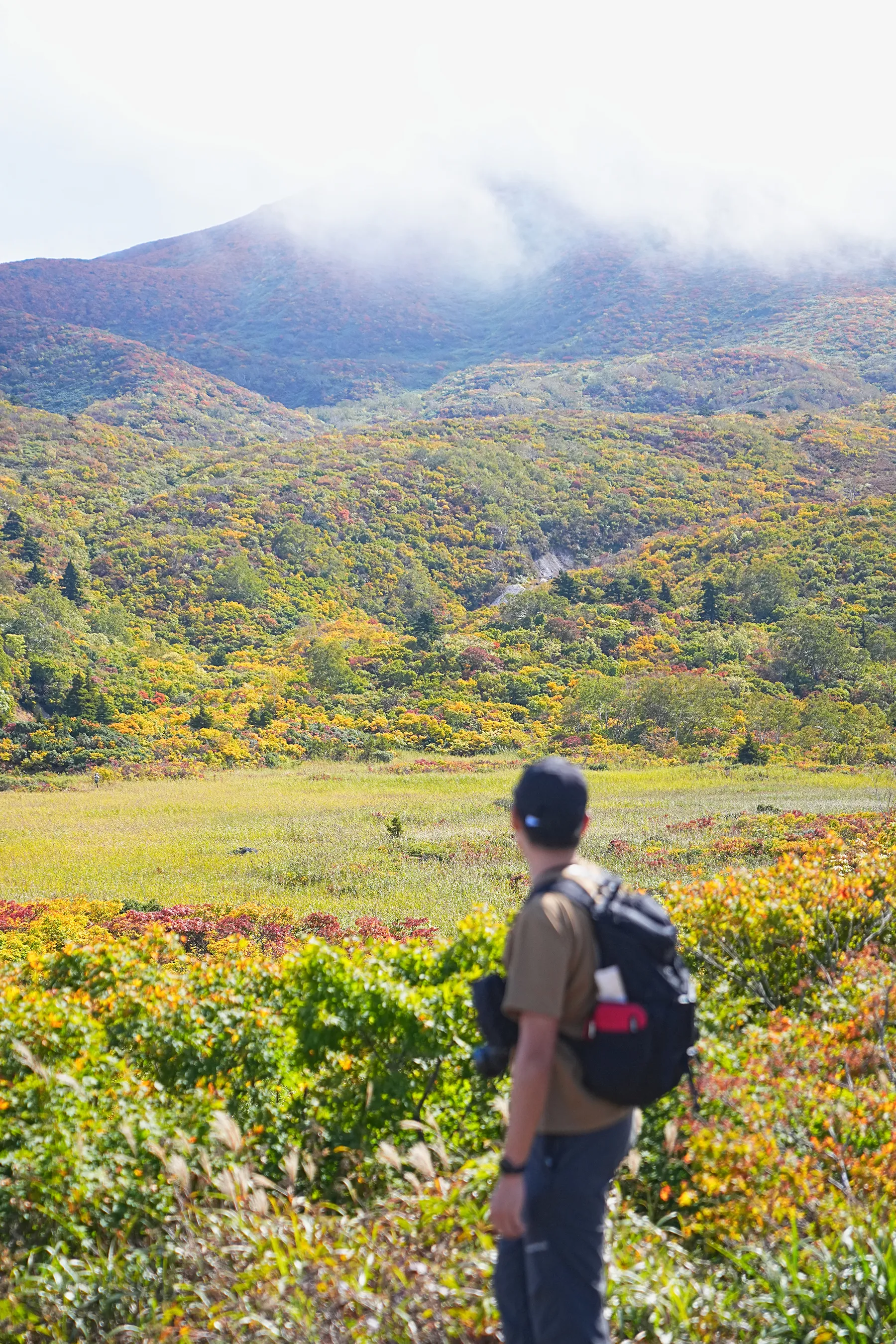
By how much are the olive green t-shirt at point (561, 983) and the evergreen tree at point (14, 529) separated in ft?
166

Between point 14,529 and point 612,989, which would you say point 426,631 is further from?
point 612,989

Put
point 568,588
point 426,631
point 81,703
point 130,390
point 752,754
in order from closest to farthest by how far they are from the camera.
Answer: point 752,754, point 81,703, point 426,631, point 568,588, point 130,390

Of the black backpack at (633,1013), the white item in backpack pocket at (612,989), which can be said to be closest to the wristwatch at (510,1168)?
the black backpack at (633,1013)

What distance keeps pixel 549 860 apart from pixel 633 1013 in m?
0.40

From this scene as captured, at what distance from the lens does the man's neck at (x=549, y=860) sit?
231 cm

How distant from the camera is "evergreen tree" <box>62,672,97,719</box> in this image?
33.5m

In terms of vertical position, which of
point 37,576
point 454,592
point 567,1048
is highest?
point 37,576

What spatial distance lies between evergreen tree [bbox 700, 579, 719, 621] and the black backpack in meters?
44.3

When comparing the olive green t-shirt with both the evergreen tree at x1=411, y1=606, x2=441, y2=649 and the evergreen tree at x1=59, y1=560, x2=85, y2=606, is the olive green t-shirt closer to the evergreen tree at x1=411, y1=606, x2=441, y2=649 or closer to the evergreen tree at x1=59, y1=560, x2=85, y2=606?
the evergreen tree at x1=411, y1=606, x2=441, y2=649

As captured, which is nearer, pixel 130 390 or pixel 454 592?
pixel 454 592

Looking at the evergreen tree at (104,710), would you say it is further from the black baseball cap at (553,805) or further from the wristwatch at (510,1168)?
the wristwatch at (510,1168)

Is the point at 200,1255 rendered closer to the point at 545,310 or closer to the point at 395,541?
the point at 395,541

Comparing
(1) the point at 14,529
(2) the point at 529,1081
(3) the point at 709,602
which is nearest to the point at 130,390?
(1) the point at 14,529

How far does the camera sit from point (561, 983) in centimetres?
208
